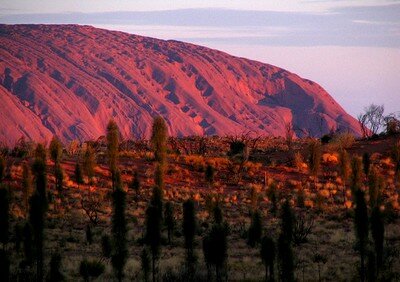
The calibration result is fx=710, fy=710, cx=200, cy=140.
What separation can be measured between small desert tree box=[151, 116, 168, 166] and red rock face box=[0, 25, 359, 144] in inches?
3035

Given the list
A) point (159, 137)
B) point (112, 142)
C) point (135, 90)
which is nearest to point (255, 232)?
point (112, 142)

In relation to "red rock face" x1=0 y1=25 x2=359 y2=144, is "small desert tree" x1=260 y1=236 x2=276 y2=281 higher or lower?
lower

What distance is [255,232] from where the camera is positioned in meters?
26.9

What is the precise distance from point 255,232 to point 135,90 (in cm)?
13132

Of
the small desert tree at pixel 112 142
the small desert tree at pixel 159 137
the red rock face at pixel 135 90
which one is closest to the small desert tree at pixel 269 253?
the small desert tree at pixel 112 142

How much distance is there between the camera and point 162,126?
1475 inches

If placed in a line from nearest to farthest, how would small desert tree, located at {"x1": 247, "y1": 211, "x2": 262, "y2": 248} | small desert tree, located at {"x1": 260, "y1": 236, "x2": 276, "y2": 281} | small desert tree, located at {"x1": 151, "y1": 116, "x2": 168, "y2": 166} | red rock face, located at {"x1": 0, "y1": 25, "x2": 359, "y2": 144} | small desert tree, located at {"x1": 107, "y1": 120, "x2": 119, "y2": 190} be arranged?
small desert tree, located at {"x1": 260, "y1": 236, "x2": 276, "y2": 281} < small desert tree, located at {"x1": 247, "y1": 211, "x2": 262, "y2": 248} < small desert tree, located at {"x1": 107, "y1": 120, "x2": 119, "y2": 190} < small desert tree, located at {"x1": 151, "y1": 116, "x2": 168, "y2": 166} < red rock face, located at {"x1": 0, "y1": 25, "x2": 359, "y2": 144}

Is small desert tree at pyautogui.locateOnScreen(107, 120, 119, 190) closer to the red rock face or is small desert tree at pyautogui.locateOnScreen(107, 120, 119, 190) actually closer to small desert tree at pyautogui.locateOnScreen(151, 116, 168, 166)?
small desert tree at pyautogui.locateOnScreen(151, 116, 168, 166)

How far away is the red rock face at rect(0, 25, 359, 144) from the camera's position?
131 metres

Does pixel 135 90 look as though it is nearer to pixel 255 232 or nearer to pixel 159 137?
pixel 159 137

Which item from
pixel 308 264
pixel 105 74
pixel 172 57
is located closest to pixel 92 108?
pixel 105 74

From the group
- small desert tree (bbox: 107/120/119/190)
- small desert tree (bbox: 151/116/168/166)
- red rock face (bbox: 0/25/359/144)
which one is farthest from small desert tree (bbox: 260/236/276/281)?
red rock face (bbox: 0/25/359/144)

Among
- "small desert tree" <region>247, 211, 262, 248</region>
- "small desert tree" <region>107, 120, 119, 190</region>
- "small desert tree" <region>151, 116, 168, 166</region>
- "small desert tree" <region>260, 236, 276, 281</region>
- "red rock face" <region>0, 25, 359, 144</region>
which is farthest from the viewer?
"red rock face" <region>0, 25, 359, 144</region>

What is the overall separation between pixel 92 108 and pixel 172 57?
4865cm
